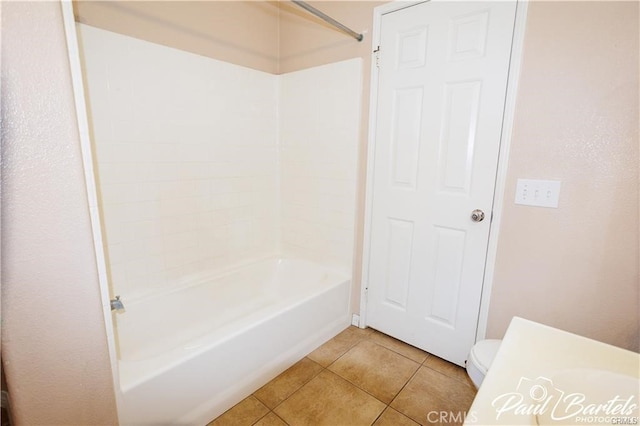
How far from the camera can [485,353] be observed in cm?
131

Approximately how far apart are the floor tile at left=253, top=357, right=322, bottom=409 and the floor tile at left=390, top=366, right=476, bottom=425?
1.60 feet

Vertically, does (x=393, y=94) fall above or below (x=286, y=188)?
above

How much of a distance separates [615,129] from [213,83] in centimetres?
211

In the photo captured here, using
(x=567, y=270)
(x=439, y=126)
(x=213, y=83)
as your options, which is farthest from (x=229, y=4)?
(x=567, y=270)

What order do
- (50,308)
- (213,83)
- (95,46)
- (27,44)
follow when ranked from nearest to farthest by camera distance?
(27,44) → (50,308) → (95,46) → (213,83)

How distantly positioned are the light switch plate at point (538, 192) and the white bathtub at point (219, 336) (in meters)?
1.19

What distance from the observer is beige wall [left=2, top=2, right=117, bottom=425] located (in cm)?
70

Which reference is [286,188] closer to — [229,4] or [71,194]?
[229,4]

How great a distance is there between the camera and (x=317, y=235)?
2.33 m

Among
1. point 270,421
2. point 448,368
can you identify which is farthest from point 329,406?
point 448,368

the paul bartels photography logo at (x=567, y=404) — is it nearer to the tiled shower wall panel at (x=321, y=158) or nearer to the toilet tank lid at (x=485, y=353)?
the toilet tank lid at (x=485, y=353)

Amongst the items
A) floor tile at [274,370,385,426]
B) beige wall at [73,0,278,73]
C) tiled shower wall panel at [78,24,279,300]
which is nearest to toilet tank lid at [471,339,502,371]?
floor tile at [274,370,385,426]

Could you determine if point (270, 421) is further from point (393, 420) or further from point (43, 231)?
point (43, 231)

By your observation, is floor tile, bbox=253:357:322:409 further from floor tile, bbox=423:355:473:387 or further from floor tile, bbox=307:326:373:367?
floor tile, bbox=423:355:473:387
